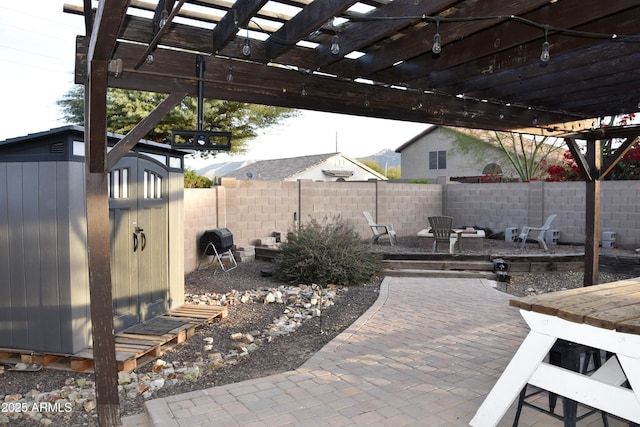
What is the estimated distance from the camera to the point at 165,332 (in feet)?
16.7

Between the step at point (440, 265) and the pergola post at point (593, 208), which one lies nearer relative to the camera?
the pergola post at point (593, 208)

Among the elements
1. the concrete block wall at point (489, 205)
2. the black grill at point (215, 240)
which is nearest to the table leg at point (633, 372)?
the black grill at point (215, 240)

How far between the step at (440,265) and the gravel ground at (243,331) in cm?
59

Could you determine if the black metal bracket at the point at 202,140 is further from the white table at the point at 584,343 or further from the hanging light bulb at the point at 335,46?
the white table at the point at 584,343

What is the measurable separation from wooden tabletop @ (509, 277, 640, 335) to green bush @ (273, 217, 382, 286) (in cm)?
495

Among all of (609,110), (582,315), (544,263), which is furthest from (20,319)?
(544,263)

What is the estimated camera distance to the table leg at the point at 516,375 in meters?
2.68

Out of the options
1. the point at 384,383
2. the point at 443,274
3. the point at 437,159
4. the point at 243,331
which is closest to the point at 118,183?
the point at 243,331

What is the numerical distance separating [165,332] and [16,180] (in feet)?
6.76

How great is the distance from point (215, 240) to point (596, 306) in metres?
7.24

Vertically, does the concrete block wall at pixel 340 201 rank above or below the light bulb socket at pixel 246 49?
below

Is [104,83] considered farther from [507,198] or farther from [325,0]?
[507,198]

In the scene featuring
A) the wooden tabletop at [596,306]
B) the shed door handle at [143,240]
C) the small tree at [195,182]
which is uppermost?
the small tree at [195,182]

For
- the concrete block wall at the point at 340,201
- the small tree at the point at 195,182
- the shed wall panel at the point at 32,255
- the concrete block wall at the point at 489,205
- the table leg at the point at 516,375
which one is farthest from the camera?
the concrete block wall at the point at 489,205
